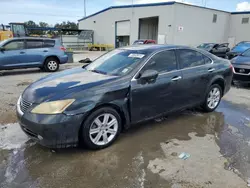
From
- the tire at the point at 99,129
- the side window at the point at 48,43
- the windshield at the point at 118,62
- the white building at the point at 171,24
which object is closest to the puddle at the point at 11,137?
the tire at the point at 99,129

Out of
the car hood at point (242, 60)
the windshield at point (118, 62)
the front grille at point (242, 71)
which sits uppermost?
the windshield at point (118, 62)

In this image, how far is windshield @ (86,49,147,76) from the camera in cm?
360

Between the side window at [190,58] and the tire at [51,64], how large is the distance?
769cm

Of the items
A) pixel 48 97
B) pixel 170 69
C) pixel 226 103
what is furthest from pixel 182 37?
pixel 48 97

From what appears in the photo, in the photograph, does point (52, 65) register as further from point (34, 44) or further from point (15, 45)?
point (15, 45)

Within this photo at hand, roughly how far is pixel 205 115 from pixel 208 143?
4.49ft

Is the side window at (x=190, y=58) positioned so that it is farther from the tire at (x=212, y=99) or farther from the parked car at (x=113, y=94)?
the tire at (x=212, y=99)

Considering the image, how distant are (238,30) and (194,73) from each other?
29.4 m

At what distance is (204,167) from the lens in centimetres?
289

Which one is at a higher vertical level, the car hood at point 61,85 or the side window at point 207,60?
the side window at point 207,60

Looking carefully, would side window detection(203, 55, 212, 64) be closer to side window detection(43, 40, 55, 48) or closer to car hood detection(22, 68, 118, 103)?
car hood detection(22, 68, 118, 103)

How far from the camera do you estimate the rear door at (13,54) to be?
30.0 ft

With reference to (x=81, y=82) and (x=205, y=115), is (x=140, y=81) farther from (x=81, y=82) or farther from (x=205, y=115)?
(x=205, y=115)

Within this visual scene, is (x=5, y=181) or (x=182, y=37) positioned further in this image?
(x=182, y=37)
